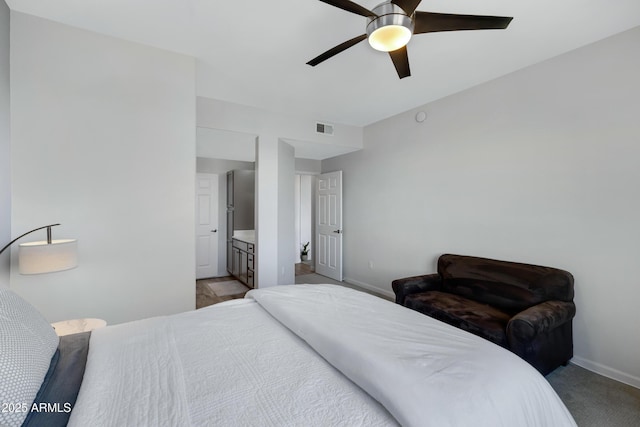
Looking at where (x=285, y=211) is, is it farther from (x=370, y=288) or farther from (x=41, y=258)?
(x=41, y=258)

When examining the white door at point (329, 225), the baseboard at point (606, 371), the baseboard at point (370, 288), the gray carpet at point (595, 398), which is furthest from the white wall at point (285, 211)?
the baseboard at point (606, 371)

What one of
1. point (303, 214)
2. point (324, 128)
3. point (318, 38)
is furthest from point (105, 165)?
point (303, 214)

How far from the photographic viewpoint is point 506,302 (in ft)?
8.68

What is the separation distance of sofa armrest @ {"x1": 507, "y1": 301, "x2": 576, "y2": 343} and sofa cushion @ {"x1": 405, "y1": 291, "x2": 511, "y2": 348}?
131 mm

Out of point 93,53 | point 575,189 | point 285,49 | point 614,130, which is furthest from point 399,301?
point 93,53

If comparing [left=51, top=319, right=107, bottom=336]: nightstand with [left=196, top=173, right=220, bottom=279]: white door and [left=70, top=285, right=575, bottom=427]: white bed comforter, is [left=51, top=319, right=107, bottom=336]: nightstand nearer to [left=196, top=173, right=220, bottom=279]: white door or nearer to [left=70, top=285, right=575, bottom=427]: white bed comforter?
[left=70, top=285, right=575, bottom=427]: white bed comforter

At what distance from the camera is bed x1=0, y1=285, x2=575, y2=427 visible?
2.86 ft

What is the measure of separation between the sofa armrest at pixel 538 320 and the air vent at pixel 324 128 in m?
3.32

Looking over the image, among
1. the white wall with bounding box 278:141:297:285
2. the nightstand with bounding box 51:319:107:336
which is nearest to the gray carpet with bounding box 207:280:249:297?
the white wall with bounding box 278:141:297:285

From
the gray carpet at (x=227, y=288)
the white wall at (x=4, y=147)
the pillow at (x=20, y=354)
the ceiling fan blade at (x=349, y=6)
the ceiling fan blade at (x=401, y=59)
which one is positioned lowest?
the gray carpet at (x=227, y=288)

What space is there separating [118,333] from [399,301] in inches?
99.1

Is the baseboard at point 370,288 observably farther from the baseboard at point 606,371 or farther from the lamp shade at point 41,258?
the lamp shade at point 41,258

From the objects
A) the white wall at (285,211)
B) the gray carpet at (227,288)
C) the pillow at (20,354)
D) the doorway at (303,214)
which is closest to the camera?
the pillow at (20,354)

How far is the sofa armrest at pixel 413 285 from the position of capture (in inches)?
121
